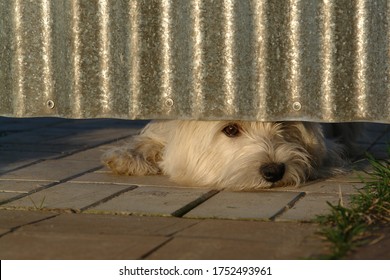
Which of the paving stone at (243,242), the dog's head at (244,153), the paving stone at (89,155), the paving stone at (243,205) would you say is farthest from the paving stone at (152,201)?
the paving stone at (89,155)

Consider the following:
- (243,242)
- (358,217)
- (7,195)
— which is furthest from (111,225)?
(358,217)

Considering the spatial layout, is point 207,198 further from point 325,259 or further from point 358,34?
point 325,259

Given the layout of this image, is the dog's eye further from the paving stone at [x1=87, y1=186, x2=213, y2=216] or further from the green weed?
the green weed

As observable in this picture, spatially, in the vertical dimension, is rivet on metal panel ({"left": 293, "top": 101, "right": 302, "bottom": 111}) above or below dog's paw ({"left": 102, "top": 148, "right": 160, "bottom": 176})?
above

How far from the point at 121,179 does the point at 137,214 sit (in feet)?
3.33

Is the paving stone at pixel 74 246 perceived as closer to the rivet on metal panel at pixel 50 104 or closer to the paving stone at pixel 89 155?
the rivet on metal panel at pixel 50 104

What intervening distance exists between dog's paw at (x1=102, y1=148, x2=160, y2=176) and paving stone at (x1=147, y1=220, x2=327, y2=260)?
4.70 ft

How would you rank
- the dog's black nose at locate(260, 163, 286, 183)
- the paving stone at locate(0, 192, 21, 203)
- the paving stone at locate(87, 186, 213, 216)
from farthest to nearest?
the dog's black nose at locate(260, 163, 286, 183), the paving stone at locate(0, 192, 21, 203), the paving stone at locate(87, 186, 213, 216)

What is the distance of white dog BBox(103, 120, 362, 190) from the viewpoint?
16.8 ft

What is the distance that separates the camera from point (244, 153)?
5.25 m

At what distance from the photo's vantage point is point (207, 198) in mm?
4863

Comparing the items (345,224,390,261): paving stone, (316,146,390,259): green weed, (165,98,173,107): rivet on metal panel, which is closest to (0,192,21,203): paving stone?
(165,98,173,107): rivet on metal panel

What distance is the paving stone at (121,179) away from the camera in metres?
5.32

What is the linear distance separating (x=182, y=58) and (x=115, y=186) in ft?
2.49
